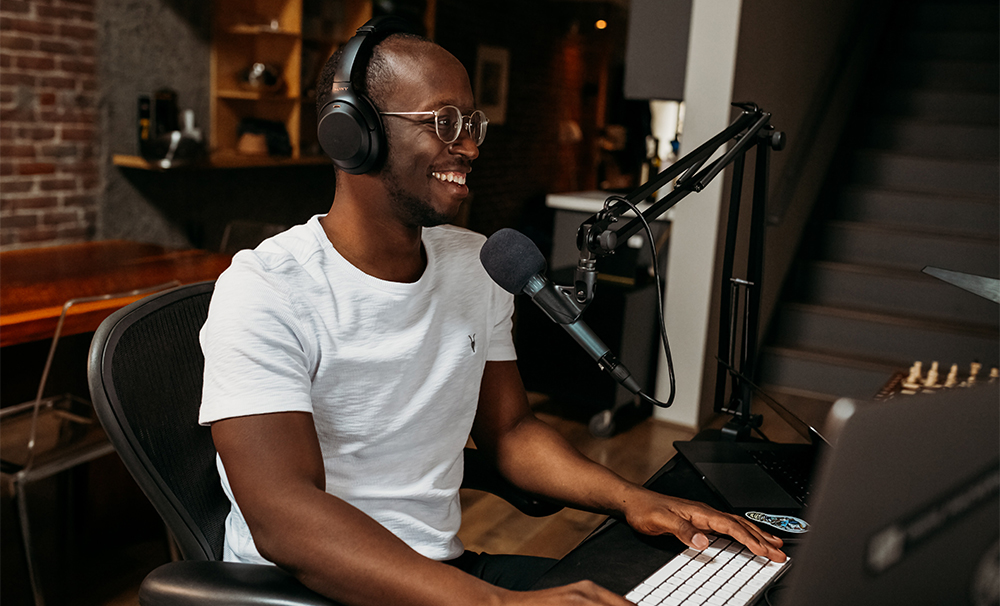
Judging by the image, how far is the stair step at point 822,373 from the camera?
3816mm

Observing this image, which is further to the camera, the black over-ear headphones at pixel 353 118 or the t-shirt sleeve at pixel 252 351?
the black over-ear headphones at pixel 353 118

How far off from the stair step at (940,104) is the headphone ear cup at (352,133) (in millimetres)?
4713

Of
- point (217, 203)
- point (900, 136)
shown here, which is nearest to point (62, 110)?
point (217, 203)

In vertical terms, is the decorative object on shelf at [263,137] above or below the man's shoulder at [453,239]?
above

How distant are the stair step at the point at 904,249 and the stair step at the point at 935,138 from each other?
689 mm

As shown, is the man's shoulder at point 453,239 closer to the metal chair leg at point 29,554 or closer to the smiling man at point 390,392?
the smiling man at point 390,392

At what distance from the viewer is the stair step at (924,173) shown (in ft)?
14.5

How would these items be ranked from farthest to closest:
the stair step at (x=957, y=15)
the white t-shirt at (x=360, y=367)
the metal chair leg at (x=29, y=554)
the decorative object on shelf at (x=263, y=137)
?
the stair step at (x=957, y=15)
the decorative object on shelf at (x=263, y=137)
the metal chair leg at (x=29, y=554)
the white t-shirt at (x=360, y=367)

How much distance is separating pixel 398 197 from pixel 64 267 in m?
2.17

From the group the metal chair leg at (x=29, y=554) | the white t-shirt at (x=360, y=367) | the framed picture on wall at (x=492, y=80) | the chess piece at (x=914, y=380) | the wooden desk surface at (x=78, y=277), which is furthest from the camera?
the framed picture on wall at (x=492, y=80)

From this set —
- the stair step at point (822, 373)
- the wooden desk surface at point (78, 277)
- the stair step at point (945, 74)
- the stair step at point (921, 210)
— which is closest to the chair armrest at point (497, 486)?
the wooden desk surface at point (78, 277)

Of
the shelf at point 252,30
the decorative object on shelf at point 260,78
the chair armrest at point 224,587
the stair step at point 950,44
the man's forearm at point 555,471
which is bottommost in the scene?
the chair armrest at point 224,587

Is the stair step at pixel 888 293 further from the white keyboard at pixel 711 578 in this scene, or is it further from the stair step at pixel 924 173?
the white keyboard at pixel 711 578

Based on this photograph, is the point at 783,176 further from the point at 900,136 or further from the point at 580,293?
the point at 580,293
